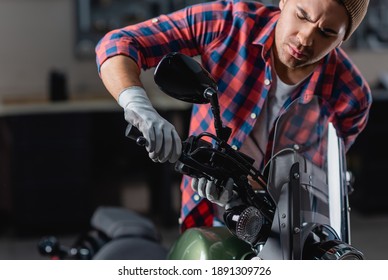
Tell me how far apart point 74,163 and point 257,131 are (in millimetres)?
2252

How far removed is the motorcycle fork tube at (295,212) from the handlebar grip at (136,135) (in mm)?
156

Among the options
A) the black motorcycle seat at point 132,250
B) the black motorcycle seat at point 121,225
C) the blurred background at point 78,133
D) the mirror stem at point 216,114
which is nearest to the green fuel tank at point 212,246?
the mirror stem at point 216,114

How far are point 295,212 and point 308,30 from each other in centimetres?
17

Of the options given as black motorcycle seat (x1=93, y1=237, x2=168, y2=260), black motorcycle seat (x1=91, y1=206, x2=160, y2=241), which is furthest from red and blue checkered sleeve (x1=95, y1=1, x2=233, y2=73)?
black motorcycle seat (x1=91, y1=206, x2=160, y2=241)

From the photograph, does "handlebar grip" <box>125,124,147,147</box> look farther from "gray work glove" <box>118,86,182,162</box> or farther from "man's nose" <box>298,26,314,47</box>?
"man's nose" <box>298,26,314,47</box>

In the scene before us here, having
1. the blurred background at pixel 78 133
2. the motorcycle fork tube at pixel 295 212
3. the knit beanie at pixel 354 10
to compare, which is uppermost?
the knit beanie at pixel 354 10

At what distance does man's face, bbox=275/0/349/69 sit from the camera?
2.34ft

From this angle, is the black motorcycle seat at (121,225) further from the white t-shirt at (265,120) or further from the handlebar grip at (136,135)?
the handlebar grip at (136,135)

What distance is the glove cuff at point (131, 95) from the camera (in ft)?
2.41

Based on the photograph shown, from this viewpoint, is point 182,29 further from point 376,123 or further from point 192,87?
point 376,123

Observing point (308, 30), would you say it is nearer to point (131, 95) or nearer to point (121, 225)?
point (131, 95)

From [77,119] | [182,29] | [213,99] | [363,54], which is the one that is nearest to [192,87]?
[213,99]

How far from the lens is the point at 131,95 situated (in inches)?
29.0

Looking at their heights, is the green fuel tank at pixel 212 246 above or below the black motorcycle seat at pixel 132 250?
above
